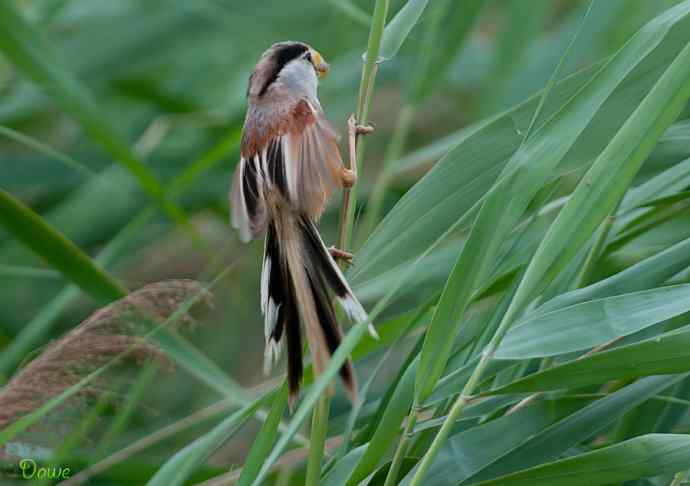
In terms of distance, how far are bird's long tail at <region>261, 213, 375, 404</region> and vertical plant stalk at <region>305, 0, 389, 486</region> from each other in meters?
0.04

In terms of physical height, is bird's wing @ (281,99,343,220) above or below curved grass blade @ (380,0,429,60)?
below

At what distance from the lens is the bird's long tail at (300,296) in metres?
1.21

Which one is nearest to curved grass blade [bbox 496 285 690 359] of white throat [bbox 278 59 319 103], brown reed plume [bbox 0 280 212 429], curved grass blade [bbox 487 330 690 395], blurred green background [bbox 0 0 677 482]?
curved grass blade [bbox 487 330 690 395]

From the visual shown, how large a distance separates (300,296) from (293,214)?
0.55 ft

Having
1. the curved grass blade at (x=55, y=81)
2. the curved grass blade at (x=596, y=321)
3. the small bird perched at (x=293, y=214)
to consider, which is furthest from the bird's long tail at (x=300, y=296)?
the curved grass blade at (x=55, y=81)

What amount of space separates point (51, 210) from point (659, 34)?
1789 mm

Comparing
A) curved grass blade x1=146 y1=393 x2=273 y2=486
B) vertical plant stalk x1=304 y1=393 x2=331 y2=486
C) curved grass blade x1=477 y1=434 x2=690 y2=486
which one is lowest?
curved grass blade x1=477 y1=434 x2=690 y2=486

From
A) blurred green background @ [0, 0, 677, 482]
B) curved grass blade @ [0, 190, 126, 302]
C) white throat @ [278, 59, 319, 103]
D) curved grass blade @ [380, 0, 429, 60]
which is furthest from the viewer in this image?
blurred green background @ [0, 0, 677, 482]

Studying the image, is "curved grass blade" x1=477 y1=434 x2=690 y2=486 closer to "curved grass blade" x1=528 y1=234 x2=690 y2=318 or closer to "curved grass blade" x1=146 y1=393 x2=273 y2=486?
"curved grass blade" x1=528 y1=234 x2=690 y2=318

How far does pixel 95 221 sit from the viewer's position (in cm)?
233

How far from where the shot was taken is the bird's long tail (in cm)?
121

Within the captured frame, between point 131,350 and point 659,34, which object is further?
point 131,350

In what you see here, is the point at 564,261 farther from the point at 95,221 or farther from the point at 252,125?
the point at 95,221

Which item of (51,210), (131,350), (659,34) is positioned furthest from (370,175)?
(659,34)
